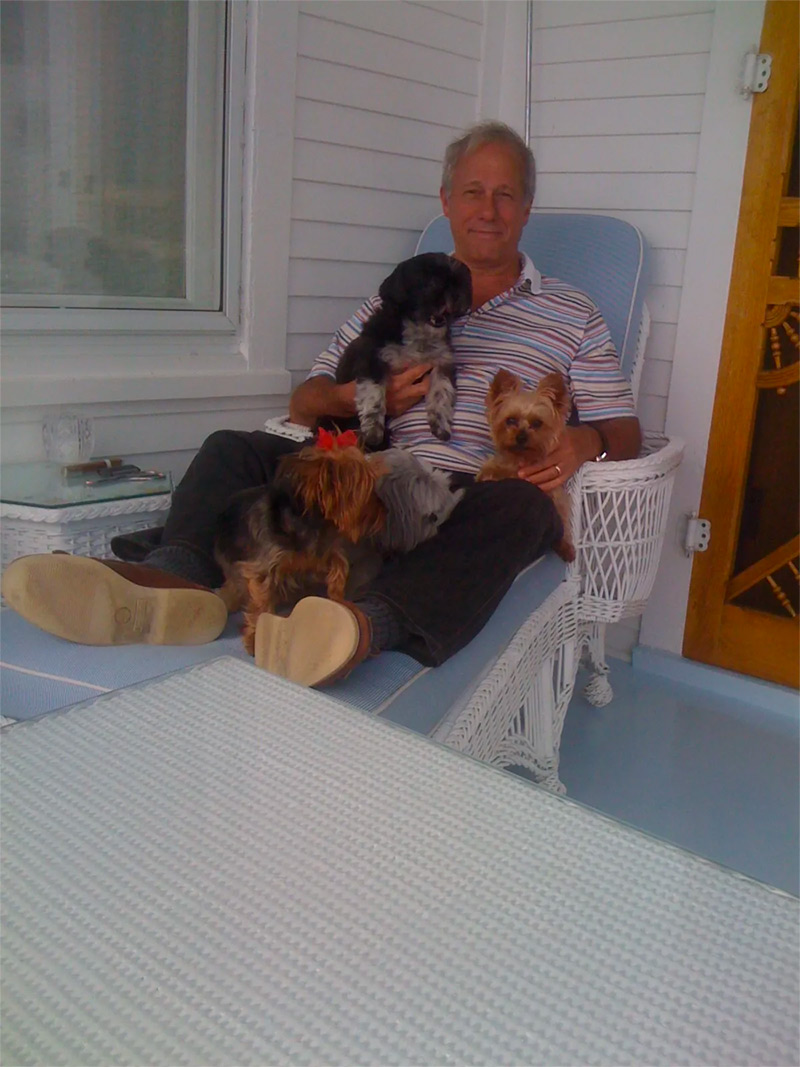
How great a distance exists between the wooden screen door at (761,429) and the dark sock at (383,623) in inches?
64.5

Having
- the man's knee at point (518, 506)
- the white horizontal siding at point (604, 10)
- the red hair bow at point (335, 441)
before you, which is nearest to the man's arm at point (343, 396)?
the man's knee at point (518, 506)

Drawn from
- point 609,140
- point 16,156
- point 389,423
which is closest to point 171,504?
point 389,423

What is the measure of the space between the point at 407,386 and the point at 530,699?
87 centimetres

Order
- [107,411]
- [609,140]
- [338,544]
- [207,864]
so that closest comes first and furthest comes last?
1. [207,864]
2. [338,544]
3. [107,411]
4. [609,140]

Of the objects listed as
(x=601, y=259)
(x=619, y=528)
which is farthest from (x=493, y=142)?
(x=619, y=528)

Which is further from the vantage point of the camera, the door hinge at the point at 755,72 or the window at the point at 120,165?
the door hinge at the point at 755,72

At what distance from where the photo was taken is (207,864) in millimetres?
694

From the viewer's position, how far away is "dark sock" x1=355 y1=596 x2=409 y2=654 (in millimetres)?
1535

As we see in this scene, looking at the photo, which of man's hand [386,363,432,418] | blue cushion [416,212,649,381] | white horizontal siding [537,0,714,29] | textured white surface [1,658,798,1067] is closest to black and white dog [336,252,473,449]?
man's hand [386,363,432,418]

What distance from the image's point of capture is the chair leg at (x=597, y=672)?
271 centimetres

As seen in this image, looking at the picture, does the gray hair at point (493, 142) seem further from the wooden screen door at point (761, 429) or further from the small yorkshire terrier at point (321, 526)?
the small yorkshire terrier at point (321, 526)

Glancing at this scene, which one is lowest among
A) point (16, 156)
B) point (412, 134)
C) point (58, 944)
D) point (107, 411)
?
point (58, 944)

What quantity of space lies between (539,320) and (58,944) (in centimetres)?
209

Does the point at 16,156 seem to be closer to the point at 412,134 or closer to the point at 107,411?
the point at 107,411
